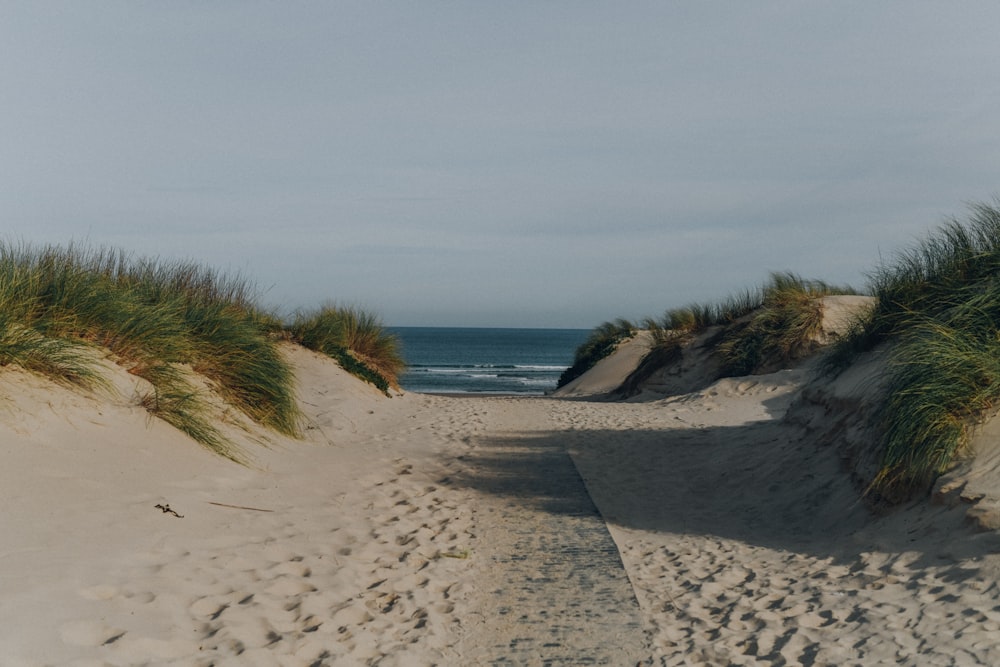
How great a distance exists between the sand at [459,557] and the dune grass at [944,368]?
10.0 inches

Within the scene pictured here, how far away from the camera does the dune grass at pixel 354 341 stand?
55.9 ft

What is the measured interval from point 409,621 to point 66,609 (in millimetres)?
1815

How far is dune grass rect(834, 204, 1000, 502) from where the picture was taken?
562 cm

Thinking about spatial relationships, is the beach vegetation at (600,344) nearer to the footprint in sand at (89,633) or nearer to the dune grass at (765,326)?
the dune grass at (765,326)

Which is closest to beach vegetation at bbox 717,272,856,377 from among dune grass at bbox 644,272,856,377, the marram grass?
dune grass at bbox 644,272,856,377

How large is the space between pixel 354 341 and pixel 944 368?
1576 cm

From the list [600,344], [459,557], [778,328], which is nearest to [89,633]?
[459,557]

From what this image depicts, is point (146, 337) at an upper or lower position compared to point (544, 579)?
upper

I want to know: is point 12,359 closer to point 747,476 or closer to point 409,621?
point 409,621

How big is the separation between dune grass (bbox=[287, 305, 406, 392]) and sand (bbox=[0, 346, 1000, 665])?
8149 millimetres

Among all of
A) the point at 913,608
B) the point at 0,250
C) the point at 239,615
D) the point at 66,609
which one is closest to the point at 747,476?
the point at 913,608

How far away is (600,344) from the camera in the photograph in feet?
97.9

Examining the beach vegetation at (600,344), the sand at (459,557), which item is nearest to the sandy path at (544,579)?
the sand at (459,557)

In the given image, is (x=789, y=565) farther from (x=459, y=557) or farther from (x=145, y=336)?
(x=145, y=336)
